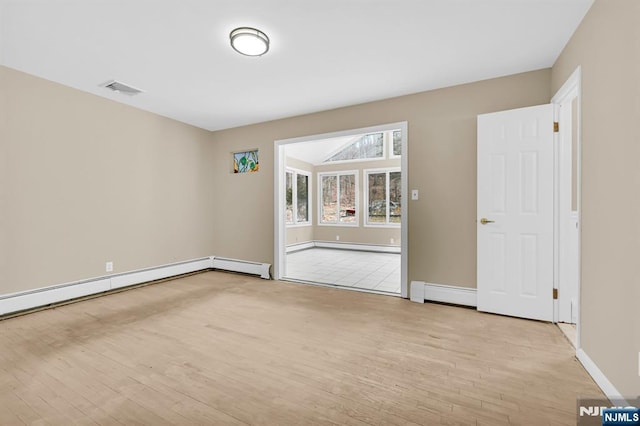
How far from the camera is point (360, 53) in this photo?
2.72m

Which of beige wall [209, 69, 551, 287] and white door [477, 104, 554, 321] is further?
beige wall [209, 69, 551, 287]

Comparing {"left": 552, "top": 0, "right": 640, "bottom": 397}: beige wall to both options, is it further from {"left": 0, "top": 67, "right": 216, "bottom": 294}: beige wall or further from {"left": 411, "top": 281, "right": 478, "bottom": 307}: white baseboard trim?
{"left": 0, "top": 67, "right": 216, "bottom": 294}: beige wall

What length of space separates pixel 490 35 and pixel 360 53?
3.70ft

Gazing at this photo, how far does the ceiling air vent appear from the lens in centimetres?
335

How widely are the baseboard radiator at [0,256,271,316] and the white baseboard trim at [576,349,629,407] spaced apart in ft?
12.7

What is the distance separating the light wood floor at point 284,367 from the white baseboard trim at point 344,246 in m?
4.44

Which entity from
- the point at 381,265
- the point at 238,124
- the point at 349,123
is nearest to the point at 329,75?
the point at 349,123

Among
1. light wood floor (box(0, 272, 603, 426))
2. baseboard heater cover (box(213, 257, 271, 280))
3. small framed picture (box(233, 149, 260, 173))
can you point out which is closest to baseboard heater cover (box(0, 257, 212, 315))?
light wood floor (box(0, 272, 603, 426))

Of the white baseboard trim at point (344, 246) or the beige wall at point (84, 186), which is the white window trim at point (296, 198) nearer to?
the white baseboard trim at point (344, 246)

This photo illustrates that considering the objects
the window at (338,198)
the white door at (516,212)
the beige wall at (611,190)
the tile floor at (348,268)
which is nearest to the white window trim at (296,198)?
the window at (338,198)

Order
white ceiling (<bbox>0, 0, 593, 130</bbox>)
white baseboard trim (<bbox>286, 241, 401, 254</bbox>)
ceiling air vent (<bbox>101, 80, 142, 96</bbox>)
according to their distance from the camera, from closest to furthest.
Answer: white ceiling (<bbox>0, 0, 593, 130</bbox>) → ceiling air vent (<bbox>101, 80, 142, 96</bbox>) → white baseboard trim (<bbox>286, 241, 401, 254</bbox>)

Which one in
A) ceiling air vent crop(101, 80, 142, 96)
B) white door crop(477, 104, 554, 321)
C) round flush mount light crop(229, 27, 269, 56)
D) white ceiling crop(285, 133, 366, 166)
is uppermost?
white ceiling crop(285, 133, 366, 166)

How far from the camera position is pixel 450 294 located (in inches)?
134

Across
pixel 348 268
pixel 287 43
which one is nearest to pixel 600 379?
pixel 287 43
